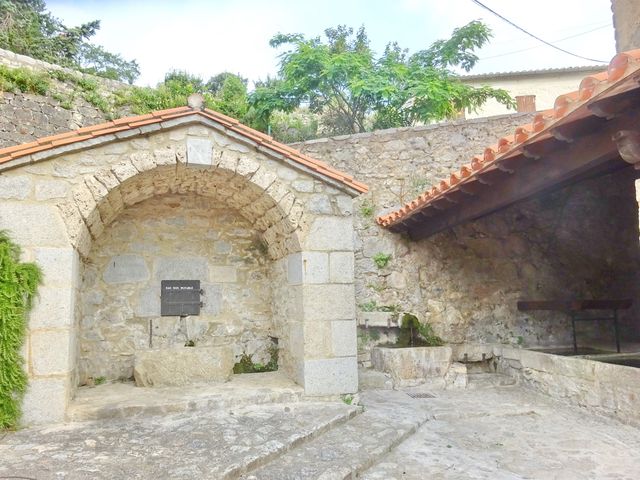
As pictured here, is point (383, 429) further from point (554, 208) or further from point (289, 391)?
point (554, 208)

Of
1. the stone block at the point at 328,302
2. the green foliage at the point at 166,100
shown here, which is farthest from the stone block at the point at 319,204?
the green foliage at the point at 166,100

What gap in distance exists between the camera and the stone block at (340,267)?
15.5ft

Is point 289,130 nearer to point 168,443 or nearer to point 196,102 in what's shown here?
point 196,102

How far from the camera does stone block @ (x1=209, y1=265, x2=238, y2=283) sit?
5715mm

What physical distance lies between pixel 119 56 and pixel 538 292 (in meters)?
19.8

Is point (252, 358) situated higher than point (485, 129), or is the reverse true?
point (485, 129)

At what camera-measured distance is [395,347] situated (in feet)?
20.5

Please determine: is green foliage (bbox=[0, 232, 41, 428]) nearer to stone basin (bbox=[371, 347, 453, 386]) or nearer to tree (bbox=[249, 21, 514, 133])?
stone basin (bbox=[371, 347, 453, 386])

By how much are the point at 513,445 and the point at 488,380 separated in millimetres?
2498

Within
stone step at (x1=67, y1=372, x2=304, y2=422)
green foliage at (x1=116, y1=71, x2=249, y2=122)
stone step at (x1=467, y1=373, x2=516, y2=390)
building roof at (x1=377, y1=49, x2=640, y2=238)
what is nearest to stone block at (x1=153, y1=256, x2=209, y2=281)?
stone step at (x1=67, y1=372, x2=304, y2=422)

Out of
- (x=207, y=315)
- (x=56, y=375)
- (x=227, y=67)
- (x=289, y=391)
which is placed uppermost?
(x=227, y=67)

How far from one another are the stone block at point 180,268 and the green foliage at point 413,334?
277 cm

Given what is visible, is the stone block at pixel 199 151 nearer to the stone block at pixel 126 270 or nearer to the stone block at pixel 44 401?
the stone block at pixel 126 270

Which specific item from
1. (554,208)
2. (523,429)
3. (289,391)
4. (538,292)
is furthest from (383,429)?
(554,208)
